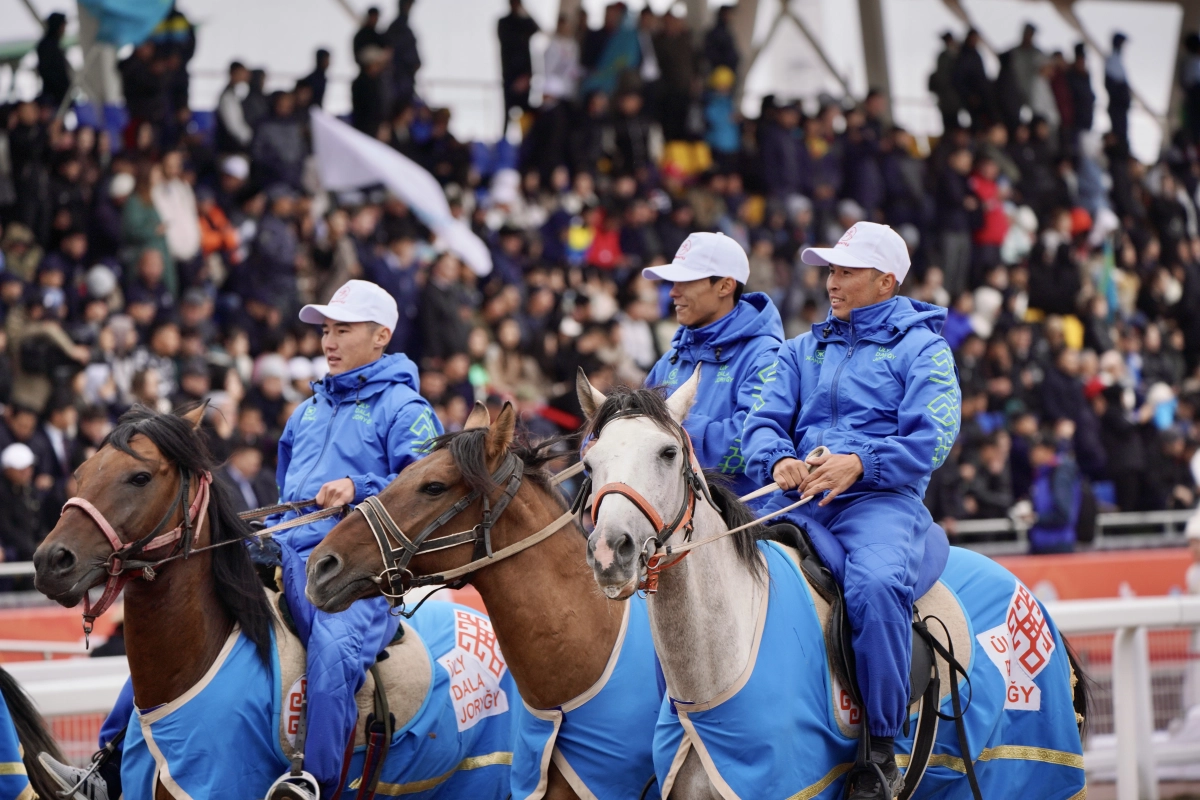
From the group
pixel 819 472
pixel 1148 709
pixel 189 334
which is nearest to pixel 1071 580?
pixel 1148 709

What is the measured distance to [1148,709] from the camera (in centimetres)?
771

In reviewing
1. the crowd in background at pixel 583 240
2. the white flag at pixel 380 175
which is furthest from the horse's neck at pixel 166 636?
the white flag at pixel 380 175

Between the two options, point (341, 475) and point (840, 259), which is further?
point (341, 475)

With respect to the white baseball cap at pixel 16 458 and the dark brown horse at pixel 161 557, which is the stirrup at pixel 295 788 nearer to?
the dark brown horse at pixel 161 557

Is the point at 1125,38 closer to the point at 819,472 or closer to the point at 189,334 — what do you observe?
the point at 189,334

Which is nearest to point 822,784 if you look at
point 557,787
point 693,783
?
point 693,783

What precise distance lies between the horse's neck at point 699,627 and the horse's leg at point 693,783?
218 mm

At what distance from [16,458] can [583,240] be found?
8.19m

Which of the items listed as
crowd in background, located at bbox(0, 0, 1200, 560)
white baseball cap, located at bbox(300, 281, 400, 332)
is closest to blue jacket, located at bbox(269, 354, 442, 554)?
white baseball cap, located at bbox(300, 281, 400, 332)

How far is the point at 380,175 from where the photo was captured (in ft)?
50.5

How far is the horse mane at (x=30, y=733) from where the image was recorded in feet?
18.4

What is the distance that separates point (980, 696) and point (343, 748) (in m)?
2.44

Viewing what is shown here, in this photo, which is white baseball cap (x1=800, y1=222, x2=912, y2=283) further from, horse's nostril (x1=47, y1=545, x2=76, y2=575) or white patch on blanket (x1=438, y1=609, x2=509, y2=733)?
horse's nostril (x1=47, y1=545, x2=76, y2=575)

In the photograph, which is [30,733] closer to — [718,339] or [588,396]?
[588,396]
